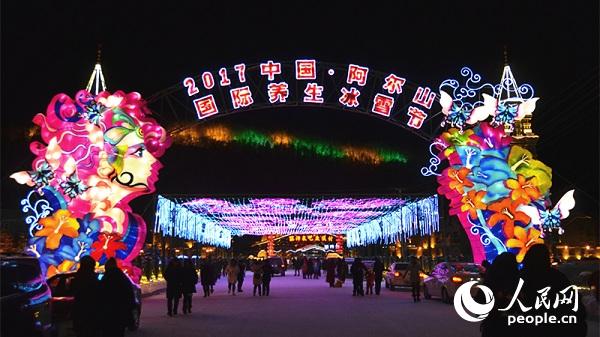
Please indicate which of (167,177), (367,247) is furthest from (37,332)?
(367,247)

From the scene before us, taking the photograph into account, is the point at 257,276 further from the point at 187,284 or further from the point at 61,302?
the point at 61,302

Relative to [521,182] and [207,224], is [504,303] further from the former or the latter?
[207,224]

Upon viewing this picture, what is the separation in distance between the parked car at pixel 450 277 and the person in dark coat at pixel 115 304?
12.6 metres

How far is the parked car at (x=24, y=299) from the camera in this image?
25.4 feet

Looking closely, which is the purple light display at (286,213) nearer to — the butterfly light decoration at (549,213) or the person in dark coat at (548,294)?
the butterfly light decoration at (549,213)

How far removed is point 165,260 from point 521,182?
2339 centimetres

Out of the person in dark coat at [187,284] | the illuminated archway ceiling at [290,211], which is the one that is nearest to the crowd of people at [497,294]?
the person in dark coat at [187,284]

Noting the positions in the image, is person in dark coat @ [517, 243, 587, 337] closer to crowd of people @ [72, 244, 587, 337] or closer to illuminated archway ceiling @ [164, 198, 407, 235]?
crowd of people @ [72, 244, 587, 337]

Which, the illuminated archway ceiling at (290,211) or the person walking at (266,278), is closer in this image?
the person walking at (266,278)

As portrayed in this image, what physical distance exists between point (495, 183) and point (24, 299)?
15442mm

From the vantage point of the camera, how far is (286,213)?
45688 mm

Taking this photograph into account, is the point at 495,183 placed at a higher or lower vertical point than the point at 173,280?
higher

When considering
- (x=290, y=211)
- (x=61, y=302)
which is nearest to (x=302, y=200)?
(x=290, y=211)

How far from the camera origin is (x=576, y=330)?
5.84 m
